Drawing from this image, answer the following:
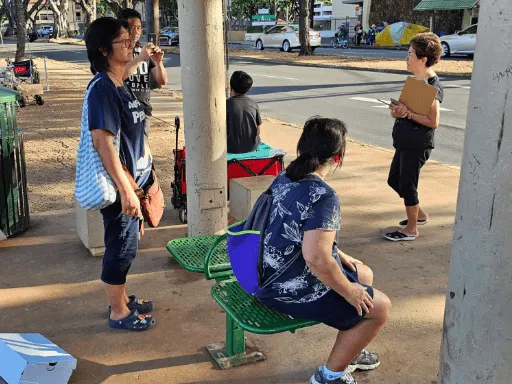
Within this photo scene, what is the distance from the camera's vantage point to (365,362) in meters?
3.14

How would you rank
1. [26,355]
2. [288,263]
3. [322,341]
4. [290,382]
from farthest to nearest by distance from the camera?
[322,341] → [290,382] → [26,355] → [288,263]

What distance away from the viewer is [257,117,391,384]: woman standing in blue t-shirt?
244cm

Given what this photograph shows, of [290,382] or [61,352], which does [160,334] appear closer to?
[61,352]

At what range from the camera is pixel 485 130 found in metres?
1.86

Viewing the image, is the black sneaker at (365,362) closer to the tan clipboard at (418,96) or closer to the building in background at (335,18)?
the tan clipboard at (418,96)

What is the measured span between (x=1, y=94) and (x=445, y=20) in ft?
128

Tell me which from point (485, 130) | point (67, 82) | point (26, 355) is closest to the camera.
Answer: point (485, 130)

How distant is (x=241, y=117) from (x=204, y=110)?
1.15 m

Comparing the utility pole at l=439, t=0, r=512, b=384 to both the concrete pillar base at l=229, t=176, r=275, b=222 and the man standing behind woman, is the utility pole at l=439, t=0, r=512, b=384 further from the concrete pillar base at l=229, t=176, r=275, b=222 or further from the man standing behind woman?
the concrete pillar base at l=229, t=176, r=275, b=222

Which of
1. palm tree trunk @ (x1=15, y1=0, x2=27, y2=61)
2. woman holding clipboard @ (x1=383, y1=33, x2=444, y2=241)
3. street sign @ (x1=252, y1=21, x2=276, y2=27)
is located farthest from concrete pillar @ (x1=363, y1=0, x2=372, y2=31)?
woman holding clipboard @ (x1=383, y1=33, x2=444, y2=241)

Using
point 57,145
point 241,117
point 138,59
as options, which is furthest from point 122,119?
point 57,145

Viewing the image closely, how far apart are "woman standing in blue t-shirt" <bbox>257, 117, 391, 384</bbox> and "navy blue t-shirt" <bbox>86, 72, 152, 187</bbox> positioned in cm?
107

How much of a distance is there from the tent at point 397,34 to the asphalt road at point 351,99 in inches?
606

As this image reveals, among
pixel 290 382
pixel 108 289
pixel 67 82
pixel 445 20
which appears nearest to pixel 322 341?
pixel 290 382
